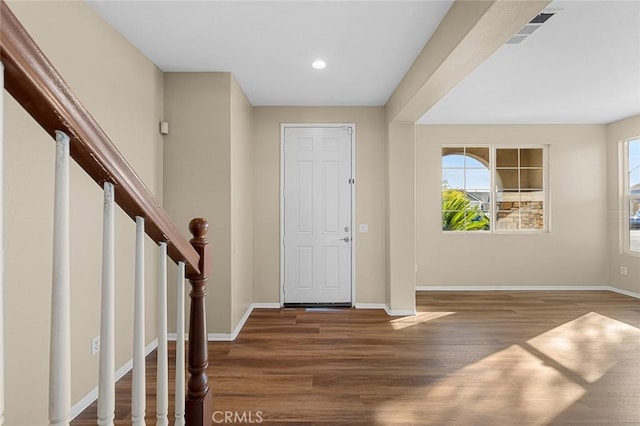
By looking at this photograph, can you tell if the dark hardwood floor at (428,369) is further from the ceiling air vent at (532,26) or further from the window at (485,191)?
the ceiling air vent at (532,26)

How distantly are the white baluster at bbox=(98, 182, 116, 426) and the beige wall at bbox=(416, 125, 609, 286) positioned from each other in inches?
212

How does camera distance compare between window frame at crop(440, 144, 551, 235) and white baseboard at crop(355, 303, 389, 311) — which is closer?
white baseboard at crop(355, 303, 389, 311)

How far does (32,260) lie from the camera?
6.24 feet

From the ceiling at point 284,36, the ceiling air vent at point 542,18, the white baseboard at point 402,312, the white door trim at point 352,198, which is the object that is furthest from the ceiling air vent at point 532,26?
the white baseboard at point 402,312

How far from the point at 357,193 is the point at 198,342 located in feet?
11.9

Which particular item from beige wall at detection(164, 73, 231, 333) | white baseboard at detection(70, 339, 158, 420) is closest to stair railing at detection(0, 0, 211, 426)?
white baseboard at detection(70, 339, 158, 420)

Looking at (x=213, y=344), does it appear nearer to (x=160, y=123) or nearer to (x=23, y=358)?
(x=23, y=358)

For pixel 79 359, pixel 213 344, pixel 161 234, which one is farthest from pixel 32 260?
pixel 213 344

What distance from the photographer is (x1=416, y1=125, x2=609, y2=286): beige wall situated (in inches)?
225

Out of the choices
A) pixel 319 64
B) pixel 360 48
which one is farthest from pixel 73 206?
pixel 360 48

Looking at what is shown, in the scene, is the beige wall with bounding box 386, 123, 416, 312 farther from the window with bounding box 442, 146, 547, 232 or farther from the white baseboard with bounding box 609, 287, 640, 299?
the white baseboard with bounding box 609, 287, 640, 299

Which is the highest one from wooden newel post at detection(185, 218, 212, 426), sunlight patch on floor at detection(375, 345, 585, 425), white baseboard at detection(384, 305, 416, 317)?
wooden newel post at detection(185, 218, 212, 426)

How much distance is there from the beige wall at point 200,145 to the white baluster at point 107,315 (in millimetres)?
2823

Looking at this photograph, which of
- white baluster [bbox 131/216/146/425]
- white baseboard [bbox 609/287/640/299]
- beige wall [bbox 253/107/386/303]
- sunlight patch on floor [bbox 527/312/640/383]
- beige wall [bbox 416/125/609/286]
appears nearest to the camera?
white baluster [bbox 131/216/146/425]
